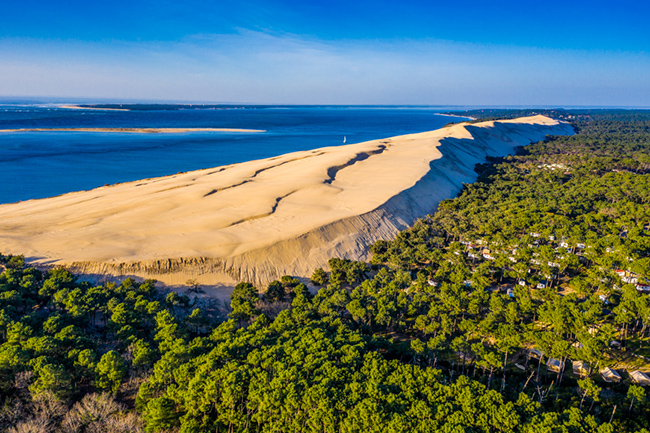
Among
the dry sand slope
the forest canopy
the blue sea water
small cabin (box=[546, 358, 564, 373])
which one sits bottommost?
small cabin (box=[546, 358, 564, 373])

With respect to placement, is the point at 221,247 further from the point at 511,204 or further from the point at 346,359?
the point at 511,204

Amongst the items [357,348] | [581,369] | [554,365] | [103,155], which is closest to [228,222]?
[357,348]

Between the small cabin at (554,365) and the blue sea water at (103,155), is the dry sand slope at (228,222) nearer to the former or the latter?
the blue sea water at (103,155)

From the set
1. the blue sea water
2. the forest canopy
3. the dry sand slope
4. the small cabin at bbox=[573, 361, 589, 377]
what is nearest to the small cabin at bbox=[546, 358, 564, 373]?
the forest canopy

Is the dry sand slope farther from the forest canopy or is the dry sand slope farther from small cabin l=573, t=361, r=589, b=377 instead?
small cabin l=573, t=361, r=589, b=377

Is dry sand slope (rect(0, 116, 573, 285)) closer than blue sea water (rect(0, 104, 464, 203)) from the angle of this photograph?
Yes

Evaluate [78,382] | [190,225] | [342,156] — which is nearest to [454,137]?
[342,156]

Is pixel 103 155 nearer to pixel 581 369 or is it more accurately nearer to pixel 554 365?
pixel 554 365

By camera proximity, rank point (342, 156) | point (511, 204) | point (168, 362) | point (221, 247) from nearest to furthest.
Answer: point (168, 362) < point (221, 247) < point (511, 204) < point (342, 156)
